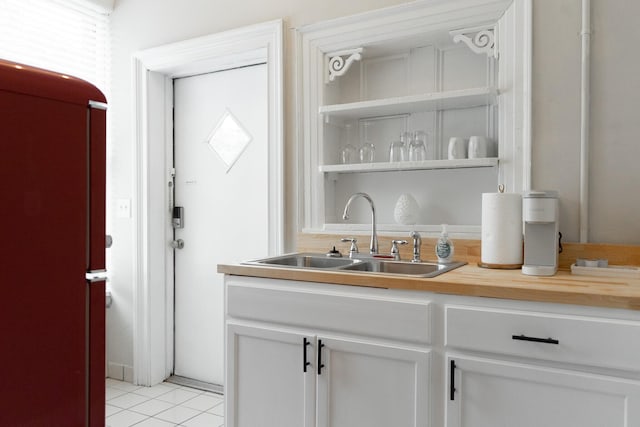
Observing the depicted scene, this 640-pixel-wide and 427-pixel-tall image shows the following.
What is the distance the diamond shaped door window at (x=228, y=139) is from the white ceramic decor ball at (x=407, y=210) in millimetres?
1081

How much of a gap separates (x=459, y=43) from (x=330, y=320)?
1402mm

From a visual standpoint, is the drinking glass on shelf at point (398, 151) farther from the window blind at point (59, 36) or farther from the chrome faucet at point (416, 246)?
the window blind at point (59, 36)

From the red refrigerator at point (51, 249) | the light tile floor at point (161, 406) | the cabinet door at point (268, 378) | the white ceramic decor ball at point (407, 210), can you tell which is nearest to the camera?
the red refrigerator at point (51, 249)

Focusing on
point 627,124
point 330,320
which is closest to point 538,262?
point 627,124

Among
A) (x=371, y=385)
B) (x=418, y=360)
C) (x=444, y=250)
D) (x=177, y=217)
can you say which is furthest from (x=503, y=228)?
(x=177, y=217)

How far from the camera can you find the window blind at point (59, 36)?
2.81m

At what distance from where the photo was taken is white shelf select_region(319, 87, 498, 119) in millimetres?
2113

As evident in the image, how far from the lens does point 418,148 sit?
7.53ft

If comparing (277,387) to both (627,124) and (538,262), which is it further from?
(627,124)

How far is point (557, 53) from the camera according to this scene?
2002 millimetres

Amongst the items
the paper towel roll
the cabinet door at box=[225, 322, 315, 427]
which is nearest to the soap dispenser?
→ the paper towel roll

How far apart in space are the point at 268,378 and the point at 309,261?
25.2 inches

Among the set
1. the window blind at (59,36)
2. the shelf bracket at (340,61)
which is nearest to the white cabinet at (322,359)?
the shelf bracket at (340,61)

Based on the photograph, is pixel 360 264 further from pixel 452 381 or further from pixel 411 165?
pixel 452 381
